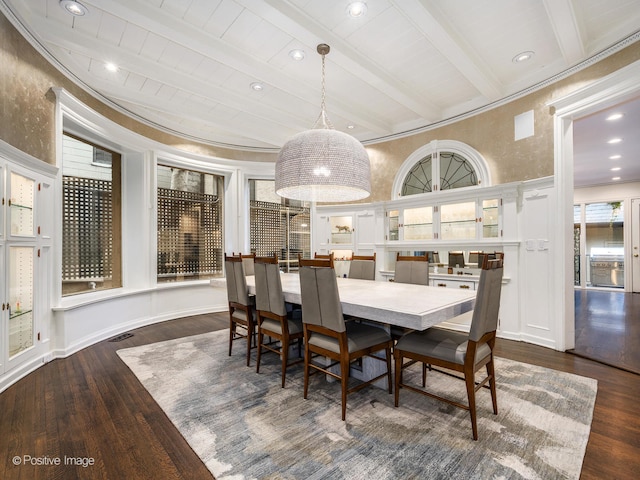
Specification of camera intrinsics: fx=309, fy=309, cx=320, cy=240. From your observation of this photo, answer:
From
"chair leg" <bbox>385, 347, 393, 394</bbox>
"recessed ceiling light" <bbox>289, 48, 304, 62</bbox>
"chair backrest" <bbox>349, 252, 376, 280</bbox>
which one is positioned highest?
"recessed ceiling light" <bbox>289, 48, 304, 62</bbox>

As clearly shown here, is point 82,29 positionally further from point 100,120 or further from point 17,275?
point 17,275

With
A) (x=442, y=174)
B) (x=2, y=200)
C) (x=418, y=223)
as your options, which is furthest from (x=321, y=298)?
(x=442, y=174)

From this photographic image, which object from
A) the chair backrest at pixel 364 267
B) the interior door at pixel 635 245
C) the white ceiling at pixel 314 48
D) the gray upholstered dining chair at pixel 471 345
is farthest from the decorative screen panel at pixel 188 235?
the interior door at pixel 635 245

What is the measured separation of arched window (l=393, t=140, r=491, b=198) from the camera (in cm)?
411

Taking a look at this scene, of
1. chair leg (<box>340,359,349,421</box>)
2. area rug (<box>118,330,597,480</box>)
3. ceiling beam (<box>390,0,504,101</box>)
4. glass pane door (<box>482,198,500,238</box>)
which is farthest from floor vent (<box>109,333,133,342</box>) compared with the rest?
glass pane door (<box>482,198,500,238</box>)

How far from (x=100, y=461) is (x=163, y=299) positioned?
3.35 m

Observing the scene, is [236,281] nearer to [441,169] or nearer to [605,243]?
[441,169]

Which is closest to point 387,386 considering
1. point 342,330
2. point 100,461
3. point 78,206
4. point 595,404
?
point 342,330

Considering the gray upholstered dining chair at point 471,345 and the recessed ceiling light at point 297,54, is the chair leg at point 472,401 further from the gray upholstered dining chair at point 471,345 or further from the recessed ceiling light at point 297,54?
the recessed ceiling light at point 297,54

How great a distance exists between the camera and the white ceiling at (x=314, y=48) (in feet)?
8.13

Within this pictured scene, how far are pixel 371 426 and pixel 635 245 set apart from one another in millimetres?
9071

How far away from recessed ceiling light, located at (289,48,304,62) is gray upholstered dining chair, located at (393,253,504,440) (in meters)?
2.56

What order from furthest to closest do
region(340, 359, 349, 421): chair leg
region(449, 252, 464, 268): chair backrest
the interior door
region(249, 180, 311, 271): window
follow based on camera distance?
the interior door
region(249, 180, 311, 271): window
region(449, 252, 464, 268): chair backrest
region(340, 359, 349, 421): chair leg

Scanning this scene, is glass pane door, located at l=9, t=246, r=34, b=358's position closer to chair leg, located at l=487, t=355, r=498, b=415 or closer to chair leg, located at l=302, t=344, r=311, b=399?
chair leg, located at l=302, t=344, r=311, b=399
